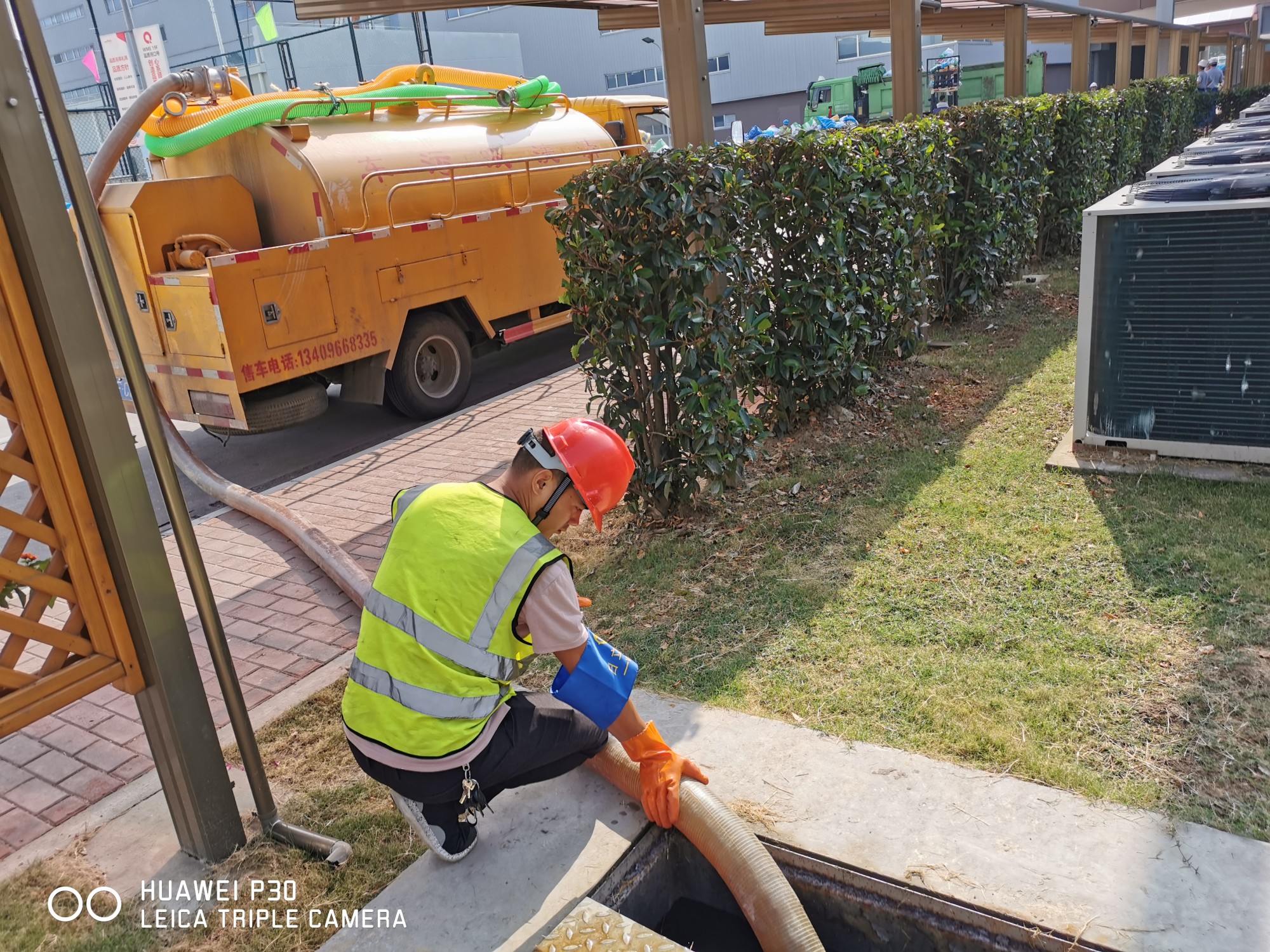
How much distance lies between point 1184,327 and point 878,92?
30320 millimetres

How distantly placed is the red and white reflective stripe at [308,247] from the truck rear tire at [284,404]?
105 centimetres

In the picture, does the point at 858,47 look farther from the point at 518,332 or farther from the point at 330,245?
the point at 330,245

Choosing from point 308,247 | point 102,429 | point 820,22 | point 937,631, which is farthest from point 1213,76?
point 102,429

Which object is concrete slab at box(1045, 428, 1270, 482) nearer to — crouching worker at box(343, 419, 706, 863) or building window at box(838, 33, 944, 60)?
crouching worker at box(343, 419, 706, 863)

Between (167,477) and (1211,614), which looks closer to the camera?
(167,477)

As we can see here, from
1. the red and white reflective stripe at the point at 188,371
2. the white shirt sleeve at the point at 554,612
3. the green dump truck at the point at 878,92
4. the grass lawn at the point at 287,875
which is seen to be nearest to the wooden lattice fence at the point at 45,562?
the grass lawn at the point at 287,875

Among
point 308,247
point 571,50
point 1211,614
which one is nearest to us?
point 1211,614

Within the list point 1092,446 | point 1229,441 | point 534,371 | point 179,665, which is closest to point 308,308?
point 534,371

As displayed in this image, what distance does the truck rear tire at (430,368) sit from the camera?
26.7 ft

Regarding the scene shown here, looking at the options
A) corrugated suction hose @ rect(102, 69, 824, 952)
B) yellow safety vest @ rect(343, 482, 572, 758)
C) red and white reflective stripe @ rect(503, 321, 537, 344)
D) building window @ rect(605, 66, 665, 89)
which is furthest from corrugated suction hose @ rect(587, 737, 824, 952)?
building window @ rect(605, 66, 665, 89)

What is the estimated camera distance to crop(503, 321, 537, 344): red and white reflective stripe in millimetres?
9258

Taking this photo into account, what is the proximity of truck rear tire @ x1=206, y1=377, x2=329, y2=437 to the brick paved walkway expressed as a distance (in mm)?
801

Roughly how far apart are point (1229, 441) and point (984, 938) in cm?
340

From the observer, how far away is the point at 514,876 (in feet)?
8.82
